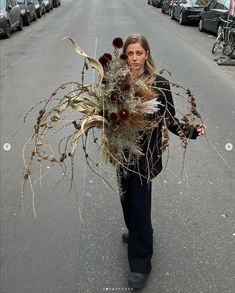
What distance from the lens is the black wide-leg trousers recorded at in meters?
3.22

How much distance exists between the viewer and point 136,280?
338 centimetres

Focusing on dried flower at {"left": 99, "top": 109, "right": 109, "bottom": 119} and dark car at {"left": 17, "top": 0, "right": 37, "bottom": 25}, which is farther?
dark car at {"left": 17, "top": 0, "right": 37, "bottom": 25}

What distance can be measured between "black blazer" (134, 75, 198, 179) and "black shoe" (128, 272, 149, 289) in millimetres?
762

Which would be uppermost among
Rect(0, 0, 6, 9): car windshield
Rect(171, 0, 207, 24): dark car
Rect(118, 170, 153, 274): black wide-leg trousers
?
Rect(118, 170, 153, 274): black wide-leg trousers

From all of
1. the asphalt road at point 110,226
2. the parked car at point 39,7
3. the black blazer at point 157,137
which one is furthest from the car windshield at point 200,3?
the black blazer at point 157,137

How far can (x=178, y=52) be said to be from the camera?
1378cm

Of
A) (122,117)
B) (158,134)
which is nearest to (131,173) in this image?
(158,134)

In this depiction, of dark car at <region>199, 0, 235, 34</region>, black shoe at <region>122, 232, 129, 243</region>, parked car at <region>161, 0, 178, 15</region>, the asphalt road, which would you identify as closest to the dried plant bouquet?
the asphalt road

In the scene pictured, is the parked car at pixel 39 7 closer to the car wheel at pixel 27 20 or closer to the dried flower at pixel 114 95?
the car wheel at pixel 27 20

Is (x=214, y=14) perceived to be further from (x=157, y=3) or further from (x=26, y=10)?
(x=157, y=3)

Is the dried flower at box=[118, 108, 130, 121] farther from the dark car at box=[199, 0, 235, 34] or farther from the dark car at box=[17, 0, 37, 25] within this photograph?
the dark car at box=[17, 0, 37, 25]

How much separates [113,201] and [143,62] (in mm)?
1901

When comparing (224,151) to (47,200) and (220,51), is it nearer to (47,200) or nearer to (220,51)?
(47,200)

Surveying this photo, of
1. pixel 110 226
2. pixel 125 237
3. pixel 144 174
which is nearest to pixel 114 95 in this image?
pixel 144 174
